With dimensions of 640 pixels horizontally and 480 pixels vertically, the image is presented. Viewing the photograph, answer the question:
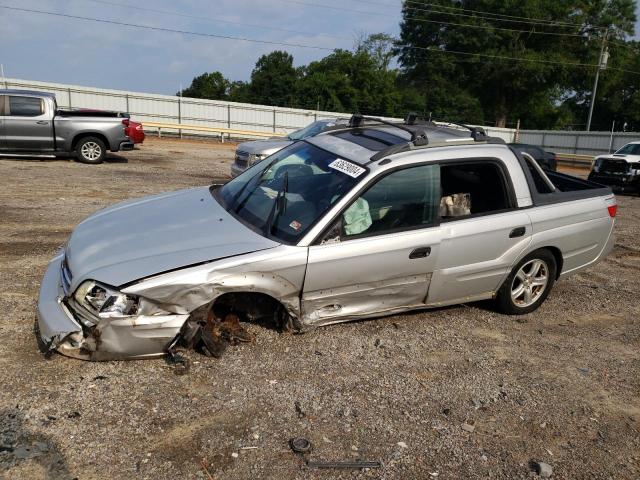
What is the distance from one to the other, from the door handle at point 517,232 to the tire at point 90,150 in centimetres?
1214

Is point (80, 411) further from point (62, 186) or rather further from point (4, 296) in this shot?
point (62, 186)

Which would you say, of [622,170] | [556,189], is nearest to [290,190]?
[556,189]

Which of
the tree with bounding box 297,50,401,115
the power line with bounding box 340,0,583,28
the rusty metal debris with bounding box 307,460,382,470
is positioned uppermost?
the power line with bounding box 340,0,583,28

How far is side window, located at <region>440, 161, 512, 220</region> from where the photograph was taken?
4707 mm

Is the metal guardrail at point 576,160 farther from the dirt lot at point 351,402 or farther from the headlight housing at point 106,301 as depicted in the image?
the headlight housing at point 106,301

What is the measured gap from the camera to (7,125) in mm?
12828

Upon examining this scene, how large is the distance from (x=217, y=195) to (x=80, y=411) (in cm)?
235

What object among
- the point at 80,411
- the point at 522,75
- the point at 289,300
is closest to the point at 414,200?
the point at 289,300

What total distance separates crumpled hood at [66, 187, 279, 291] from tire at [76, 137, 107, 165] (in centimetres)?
1032

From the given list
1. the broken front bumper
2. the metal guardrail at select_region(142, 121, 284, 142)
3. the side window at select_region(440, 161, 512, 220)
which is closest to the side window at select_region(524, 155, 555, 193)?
the side window at select_region(440, 161, 512, 220)

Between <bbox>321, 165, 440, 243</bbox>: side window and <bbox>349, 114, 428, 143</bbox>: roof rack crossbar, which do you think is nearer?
<bbox>321, 165, 440, 243</bbox>: side window

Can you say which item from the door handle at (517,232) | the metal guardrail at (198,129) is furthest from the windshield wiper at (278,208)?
the metal guardrail at (198,129)

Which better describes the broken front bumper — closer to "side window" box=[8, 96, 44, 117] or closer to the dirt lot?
the dirt lot

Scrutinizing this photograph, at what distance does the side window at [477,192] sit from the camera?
4.71 metres
